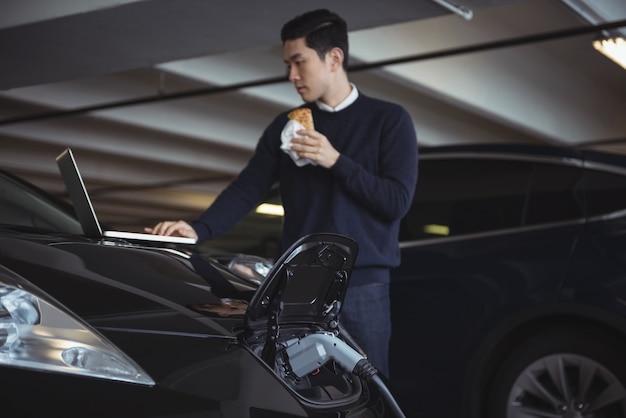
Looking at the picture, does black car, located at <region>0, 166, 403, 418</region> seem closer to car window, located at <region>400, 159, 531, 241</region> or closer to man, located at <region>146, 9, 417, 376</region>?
man, located at <region>146, 9, 417, 376</region>

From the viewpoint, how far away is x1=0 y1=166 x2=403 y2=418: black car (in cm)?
183

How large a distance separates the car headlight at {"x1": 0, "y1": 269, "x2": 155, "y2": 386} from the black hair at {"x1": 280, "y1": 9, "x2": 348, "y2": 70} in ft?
5.59

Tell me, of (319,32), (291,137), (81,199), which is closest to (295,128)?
(291,137)

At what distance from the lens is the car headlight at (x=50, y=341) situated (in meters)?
1.83

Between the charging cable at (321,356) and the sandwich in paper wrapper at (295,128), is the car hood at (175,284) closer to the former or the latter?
the charging cable at (321,356)

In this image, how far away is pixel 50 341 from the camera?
1.87m

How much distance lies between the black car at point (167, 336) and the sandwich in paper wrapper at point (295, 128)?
629 mm

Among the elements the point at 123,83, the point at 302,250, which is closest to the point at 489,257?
the point at 302,250

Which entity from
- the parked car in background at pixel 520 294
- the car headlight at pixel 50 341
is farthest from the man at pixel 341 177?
the car headlight at pixel 50 341

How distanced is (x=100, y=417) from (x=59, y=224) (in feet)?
5.66

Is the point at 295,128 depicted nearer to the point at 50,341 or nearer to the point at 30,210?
the point at 30,210

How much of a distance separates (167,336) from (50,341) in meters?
0.25

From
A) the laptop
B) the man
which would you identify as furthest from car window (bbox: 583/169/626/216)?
the laptop

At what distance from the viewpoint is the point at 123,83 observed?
408 inches
